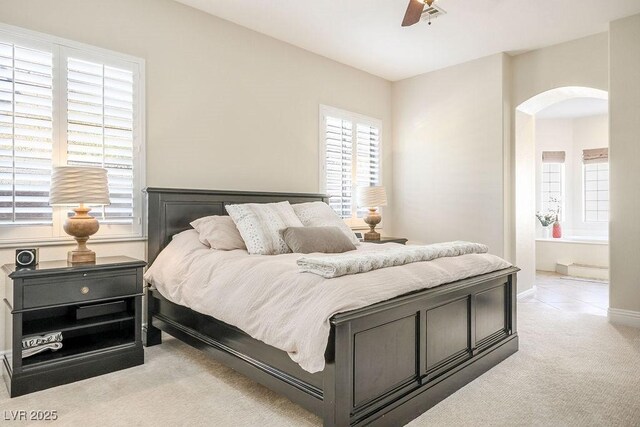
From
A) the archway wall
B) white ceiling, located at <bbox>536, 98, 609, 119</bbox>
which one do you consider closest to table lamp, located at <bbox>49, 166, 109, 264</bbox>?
the archway wall

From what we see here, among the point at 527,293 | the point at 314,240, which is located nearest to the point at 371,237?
the point at 314,240

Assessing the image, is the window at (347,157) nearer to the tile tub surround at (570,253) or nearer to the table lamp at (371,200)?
the table lamp at (371,200)

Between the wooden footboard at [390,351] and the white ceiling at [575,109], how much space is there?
494 cm

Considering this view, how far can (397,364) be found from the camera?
2.04 m

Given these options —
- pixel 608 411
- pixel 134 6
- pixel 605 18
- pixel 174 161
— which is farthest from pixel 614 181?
pixel 134 6

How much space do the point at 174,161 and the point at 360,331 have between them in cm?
246

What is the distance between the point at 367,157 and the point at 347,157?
1.26ft

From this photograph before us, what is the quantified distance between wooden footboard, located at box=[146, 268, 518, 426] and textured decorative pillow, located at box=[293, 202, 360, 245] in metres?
1.32

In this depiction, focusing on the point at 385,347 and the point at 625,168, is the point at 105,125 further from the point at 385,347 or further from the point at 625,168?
the point at 625,168

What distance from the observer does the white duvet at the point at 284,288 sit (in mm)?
1807

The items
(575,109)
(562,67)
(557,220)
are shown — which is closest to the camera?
(562,67)

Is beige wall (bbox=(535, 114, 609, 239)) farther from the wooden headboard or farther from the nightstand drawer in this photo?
the nightstand drawer

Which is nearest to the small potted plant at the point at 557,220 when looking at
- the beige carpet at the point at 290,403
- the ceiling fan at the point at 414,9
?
the beige carpet at the point at 290,403

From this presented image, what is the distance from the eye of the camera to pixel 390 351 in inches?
79.0
